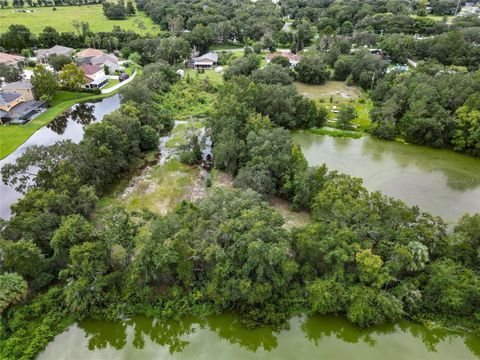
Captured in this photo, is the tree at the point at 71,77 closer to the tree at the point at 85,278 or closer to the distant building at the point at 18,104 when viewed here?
the distant building at the point at 18,104

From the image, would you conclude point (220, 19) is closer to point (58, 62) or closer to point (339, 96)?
point (58, 62)

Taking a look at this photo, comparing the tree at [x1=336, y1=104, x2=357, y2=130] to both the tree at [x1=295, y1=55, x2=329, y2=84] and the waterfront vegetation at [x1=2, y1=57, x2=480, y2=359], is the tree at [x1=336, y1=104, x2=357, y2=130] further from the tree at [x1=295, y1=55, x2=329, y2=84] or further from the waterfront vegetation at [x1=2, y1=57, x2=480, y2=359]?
the waterfront vegetation at [x1=2, y1=57, x2=480, y2=359]

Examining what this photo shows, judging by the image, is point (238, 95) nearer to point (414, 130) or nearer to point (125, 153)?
point (125, 153)

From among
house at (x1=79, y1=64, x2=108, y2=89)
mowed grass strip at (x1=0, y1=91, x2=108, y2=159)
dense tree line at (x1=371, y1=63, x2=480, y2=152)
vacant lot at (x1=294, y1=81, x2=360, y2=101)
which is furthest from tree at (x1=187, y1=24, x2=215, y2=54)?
dense tree line at (x1=371, y1=63, x2=480, y2=152)

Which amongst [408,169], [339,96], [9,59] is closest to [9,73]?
[9,59]

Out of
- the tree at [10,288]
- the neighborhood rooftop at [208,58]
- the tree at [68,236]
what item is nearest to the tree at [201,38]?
the neighborhood rooftop at [208,58]

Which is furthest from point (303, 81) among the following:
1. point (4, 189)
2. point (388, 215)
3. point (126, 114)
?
point (4, 189)

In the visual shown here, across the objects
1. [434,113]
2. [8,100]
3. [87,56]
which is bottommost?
[8,100]

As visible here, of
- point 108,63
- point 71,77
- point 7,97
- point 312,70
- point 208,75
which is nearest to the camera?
point 7,97

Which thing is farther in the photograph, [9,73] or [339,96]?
[339,96]
